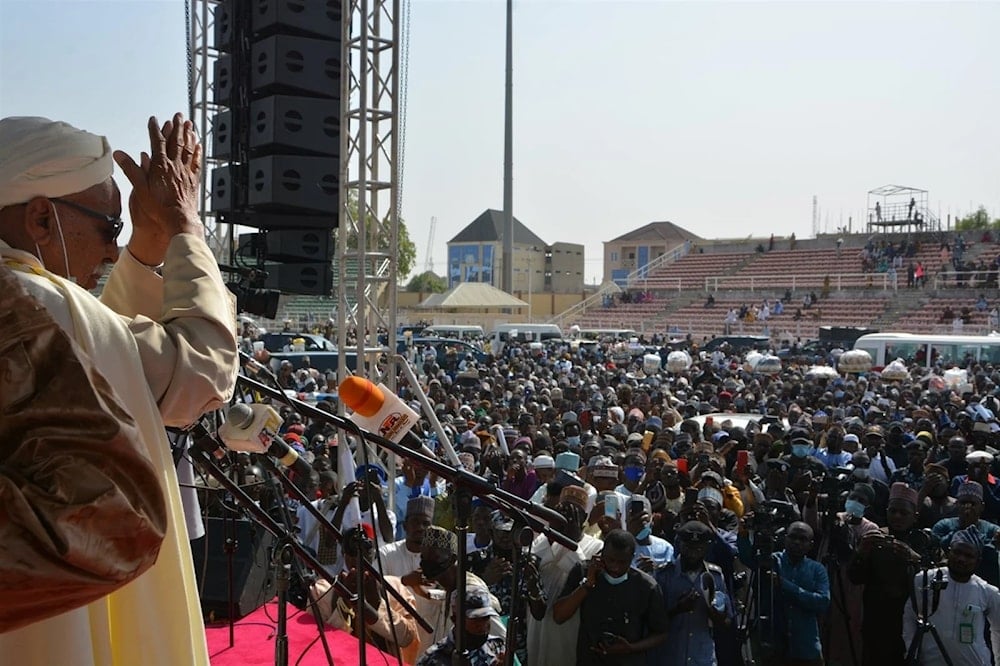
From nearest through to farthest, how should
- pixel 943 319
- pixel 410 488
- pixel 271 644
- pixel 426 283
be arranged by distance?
pixel 271 644 → pixel 410 488 → pixel 943 319 → pixel 426 283

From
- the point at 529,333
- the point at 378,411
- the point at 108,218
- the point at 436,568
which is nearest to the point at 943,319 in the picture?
the point at 529,333

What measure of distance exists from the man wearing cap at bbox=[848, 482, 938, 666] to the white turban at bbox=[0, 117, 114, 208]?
5.51 meters

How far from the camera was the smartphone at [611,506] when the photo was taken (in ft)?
18.9

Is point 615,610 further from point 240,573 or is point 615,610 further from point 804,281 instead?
point 804,281

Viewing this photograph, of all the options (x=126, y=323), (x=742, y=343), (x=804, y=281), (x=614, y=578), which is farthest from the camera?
(x=804, y=281)

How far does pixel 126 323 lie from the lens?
4.39ft

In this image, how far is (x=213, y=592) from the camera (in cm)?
488

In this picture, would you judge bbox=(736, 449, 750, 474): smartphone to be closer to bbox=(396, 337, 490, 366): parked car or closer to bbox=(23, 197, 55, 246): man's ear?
bbox=(23, 197, 55, 246): man's ear

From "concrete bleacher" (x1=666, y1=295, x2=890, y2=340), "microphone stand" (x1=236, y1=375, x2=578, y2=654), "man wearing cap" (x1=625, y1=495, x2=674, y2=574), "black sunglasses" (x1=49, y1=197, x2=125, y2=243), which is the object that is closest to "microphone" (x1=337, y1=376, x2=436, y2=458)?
"microphone stand" (x1=236, y1=375, x2=578, y2=654)

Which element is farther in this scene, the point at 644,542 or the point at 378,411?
the point at 644,542

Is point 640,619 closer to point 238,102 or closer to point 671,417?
point 238,102

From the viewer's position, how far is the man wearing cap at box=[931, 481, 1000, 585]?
19.8ft

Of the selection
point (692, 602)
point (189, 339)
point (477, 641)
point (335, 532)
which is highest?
point (189, 339)

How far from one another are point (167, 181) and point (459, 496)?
118 centimetres
